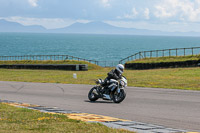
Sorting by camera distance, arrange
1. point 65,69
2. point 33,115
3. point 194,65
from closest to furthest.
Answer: point 33,115, point 194,65, point 65,69

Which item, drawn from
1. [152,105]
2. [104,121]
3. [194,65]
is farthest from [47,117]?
[194,65]

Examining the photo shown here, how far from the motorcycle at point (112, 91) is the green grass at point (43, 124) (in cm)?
451

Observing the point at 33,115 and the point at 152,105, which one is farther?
the point at 152,105

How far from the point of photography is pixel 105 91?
1532 centimetres

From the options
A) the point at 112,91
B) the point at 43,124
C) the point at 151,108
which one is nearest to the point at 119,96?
the point at 112,91

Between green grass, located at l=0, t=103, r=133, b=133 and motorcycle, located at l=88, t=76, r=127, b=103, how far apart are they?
178 inches

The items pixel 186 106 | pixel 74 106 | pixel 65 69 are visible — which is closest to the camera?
pixel 186 106

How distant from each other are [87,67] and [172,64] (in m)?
11.6

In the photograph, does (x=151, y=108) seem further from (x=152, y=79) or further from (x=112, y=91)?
(x=152, y=79)

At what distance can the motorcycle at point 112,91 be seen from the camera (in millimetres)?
14555

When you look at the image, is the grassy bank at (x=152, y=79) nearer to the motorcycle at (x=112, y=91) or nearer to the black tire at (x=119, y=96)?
the motorcycle at (x=112, y=91)

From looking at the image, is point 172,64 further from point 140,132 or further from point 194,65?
point 140,132

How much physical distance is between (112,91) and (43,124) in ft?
20.9

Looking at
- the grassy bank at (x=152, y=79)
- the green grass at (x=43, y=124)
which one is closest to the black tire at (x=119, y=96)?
the green grass at (x=43, y=124)
